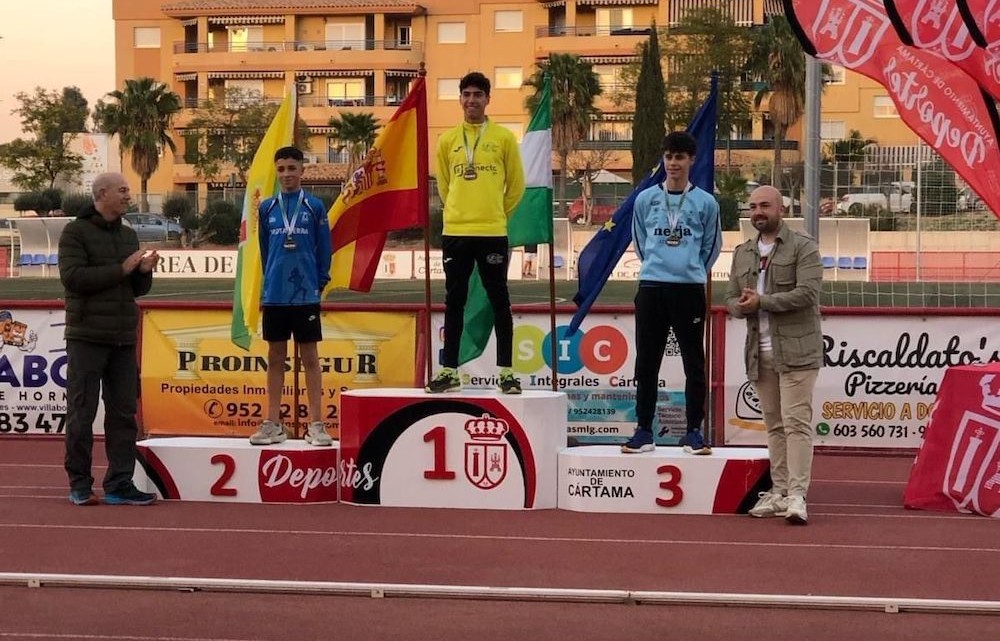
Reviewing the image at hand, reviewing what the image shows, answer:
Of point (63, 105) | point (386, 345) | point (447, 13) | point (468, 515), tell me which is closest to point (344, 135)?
point (447, 13)

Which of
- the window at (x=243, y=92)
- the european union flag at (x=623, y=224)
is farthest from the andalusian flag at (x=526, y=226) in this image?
the window at (x=243, y=92)

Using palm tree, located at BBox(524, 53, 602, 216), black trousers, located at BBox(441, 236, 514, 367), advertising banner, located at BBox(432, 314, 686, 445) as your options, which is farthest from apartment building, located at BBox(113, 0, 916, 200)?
black trousers, located at BBox(441, 236, 514, 367)

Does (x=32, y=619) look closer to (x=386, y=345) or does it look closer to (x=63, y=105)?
(x=386, y=345)

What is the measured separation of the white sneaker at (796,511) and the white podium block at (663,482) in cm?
48

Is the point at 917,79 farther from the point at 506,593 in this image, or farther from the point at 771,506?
the point at 506,593

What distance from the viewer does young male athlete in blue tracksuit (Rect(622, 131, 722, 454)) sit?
9.61 meters

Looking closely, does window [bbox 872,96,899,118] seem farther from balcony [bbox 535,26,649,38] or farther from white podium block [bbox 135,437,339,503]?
white podium block [bbox 135,437,339,503]

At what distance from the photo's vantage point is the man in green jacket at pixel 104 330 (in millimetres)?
9711

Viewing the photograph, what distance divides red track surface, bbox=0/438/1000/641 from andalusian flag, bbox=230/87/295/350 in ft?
5.24

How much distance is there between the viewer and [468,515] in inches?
380

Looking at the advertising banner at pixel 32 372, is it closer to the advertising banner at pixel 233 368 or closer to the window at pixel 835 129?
the advertising banner at pixel 233 368

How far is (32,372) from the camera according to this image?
14336 millimetres

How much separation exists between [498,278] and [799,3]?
3.33 m

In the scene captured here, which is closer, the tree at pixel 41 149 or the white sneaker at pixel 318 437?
the white sneaker at pixel 318 437
